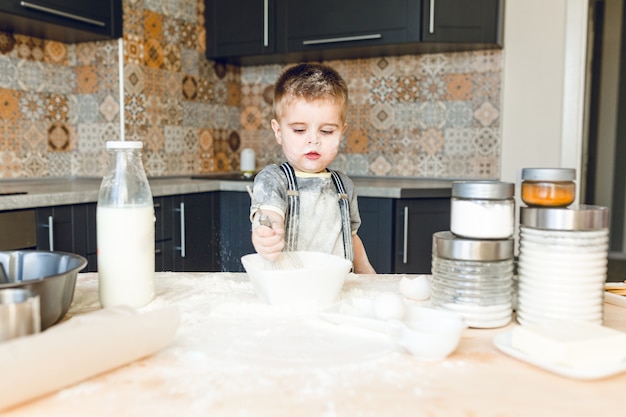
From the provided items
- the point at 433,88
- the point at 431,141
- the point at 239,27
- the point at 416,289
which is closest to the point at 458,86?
the point at 433,88

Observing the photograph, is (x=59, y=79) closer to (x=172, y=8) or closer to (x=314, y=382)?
(x=172, y=8)

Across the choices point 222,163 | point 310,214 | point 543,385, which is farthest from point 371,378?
point 222,163

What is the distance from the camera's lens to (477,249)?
81cm

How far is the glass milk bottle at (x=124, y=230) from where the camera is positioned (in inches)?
35.2

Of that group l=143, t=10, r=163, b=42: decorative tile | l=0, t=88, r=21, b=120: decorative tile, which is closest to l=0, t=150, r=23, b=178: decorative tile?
l=0, t=88, r=21, b=120: decorative tile

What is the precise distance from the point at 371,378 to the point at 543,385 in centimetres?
18

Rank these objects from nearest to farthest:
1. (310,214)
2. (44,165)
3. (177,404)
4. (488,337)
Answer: (177,404) < (488,337) < (310,214) < (44,165)

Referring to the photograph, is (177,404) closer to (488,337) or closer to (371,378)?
(371,378)

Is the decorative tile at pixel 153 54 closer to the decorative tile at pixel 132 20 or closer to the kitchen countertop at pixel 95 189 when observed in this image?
the decorative tile at pixel 132 20

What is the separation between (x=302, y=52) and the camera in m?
3.10

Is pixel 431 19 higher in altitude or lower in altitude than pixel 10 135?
higher

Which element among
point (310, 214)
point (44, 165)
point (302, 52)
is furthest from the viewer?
point (302, 52)

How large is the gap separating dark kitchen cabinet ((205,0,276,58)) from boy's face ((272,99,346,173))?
199 centimetres

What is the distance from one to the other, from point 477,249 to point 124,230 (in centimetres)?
50
